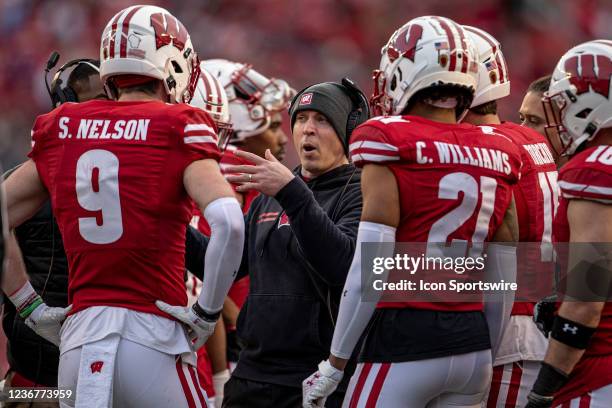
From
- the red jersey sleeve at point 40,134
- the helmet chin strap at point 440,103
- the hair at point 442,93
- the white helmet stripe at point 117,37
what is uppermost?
the white helmet stripe at point 117,37

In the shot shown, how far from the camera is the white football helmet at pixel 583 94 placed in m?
3.75

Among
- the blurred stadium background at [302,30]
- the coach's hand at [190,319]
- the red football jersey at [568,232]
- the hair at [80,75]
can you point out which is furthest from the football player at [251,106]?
the blurred stadium background at [302,30]

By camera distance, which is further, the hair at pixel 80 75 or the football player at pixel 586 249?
the hair at pixel 80 75

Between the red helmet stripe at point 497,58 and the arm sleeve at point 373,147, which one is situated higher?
the red helmet stripe at point 497,58

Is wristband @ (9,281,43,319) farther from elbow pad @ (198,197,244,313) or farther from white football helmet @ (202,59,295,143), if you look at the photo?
white football helmet @ (202,59,295,143)

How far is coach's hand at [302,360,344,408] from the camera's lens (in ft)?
11.8

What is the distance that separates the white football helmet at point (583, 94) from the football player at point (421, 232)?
0.27 meters

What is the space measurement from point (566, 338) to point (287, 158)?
869 cm

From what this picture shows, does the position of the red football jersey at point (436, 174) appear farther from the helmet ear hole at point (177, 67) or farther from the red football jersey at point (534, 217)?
the helmet ear hole at point (177, 67)

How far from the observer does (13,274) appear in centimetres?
405

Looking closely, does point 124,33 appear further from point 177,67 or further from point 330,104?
point 330,104

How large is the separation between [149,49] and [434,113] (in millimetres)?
1055

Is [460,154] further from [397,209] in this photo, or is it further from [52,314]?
[52,314]

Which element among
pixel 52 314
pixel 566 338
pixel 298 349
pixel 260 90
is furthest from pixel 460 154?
pixel 260 90
